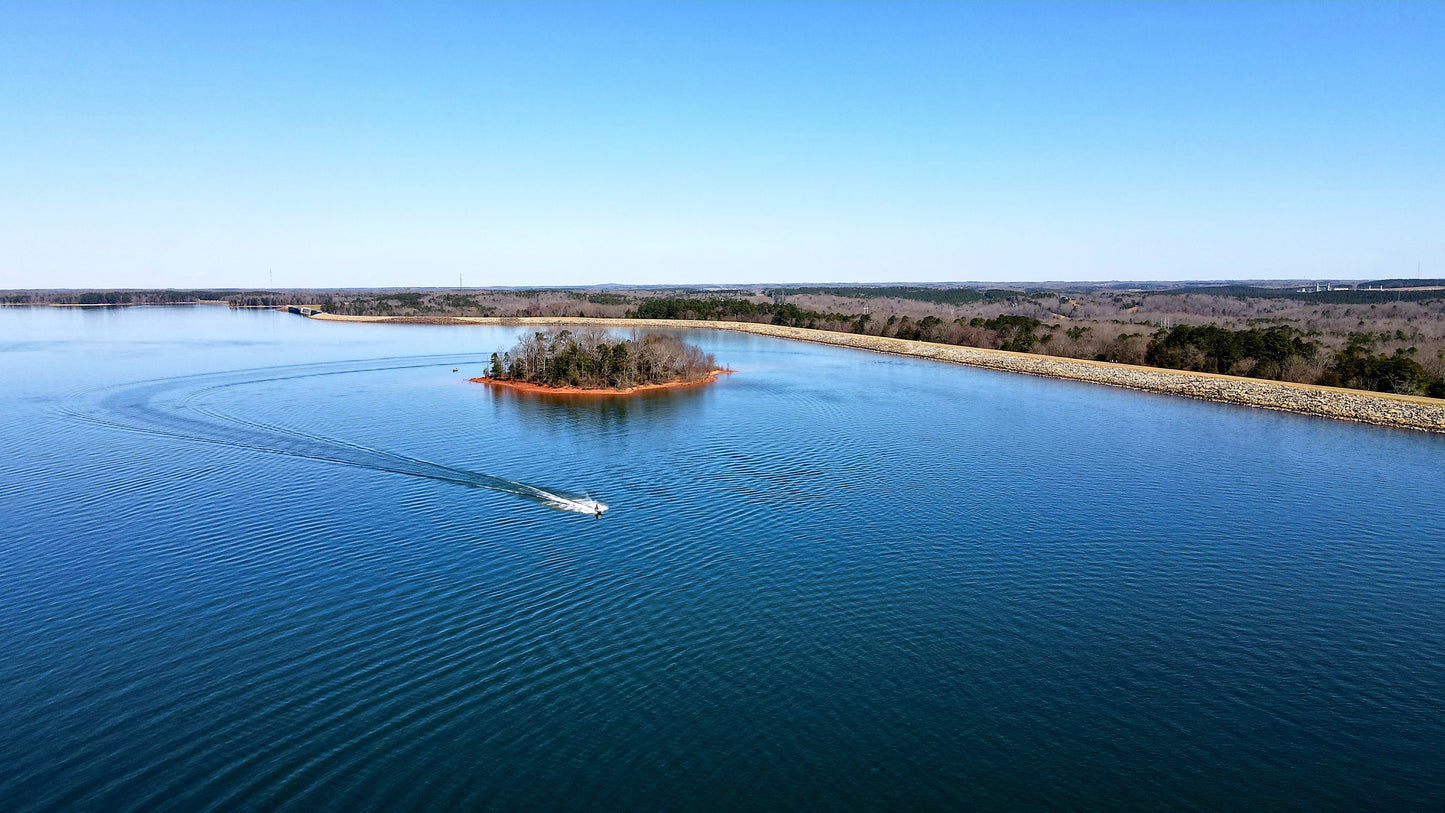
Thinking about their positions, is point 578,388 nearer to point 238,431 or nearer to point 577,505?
point 238,431

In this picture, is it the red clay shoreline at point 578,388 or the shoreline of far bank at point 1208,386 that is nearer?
the shoreline of far bank at point 1208,386

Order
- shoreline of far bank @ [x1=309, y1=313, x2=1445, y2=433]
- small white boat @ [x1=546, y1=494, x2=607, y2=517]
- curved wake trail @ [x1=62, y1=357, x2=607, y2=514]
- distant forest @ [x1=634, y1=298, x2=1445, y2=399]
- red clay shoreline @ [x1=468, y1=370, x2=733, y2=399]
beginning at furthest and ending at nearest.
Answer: red clay shoreline @ [x1=468, y1=370, x2=733, y2=399], distant forest @ [x1=634, y1=298, x2=1445, y2=399], shoreline of far bank @ [x1=309, y1=313, x2=1445, y2=433], curved wake trail @ [x1=62, y1=357, x2=607, y2=514], small white boat @ [x1=546, y1=494, x2=607, y2=517]

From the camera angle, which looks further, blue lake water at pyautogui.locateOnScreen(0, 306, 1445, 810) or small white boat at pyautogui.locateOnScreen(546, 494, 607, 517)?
small white boat at pyautogui.locateOnScreen(546, 494, 607, 517)

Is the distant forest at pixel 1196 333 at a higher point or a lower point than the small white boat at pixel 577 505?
higher

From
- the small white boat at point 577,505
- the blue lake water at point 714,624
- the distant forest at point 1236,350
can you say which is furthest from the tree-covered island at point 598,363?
the distant forest at point 1236,350

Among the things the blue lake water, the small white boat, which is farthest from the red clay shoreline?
the small white boat

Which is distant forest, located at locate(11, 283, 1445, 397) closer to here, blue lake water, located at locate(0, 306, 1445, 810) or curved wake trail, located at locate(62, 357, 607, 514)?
blue lake water, located at locate(0, 306, 1445, 810)

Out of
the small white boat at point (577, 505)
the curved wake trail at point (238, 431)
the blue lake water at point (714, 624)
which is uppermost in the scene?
the curved wake trail at point (238, 431)

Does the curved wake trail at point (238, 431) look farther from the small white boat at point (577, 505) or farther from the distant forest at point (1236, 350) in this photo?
the distant forest at point (1236, 350)

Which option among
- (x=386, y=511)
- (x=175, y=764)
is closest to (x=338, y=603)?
(x=175, y=764)
